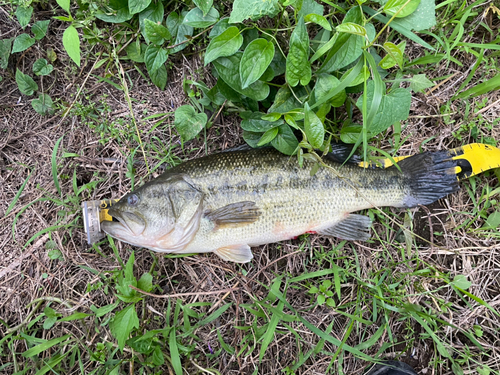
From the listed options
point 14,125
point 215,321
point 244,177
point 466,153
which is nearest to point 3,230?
point 14,125

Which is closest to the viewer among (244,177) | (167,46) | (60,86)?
(244,177)

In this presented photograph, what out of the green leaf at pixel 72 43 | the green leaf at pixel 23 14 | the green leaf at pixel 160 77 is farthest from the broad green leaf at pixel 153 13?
the green leaf at pixel 23 14

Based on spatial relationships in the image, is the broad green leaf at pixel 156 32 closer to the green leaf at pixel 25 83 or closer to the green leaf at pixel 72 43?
the green leaf at pixel 72 43

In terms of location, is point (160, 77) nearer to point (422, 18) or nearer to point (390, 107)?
point (390, 107)

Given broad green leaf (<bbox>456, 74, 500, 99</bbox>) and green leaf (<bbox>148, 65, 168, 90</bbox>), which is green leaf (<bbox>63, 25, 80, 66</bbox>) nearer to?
green leaf (<bbox>148, 65, 168, 90</bbox>)

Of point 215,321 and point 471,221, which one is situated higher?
point 471,221

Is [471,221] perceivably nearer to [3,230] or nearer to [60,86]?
[60,86]

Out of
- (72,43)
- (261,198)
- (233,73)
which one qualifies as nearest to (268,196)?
(261,198)

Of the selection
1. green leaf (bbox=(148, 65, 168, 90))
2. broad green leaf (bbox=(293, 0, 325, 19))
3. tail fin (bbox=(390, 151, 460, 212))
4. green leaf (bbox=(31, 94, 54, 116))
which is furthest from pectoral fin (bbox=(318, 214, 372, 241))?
green leaf (bbox=(31, 94, 54, 116))
